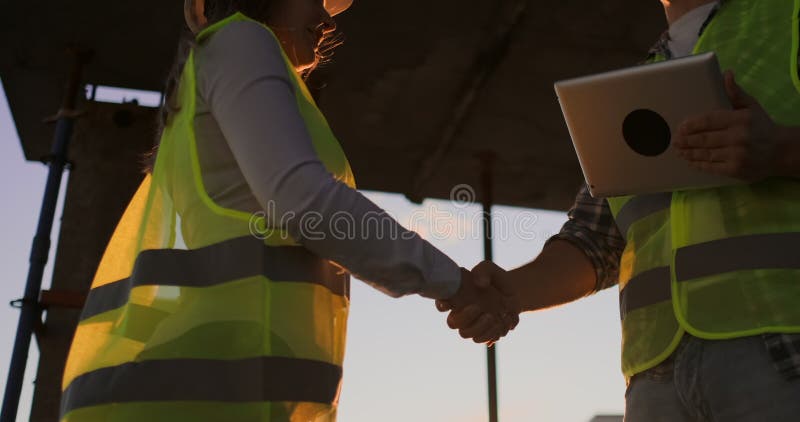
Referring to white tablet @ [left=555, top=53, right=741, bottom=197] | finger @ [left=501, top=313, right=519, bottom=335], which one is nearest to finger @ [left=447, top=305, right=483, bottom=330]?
finger @ [left=501, top=313, right=519, bottom=335]

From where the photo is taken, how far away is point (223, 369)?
1384mm

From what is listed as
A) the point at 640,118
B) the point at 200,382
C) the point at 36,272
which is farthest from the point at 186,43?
the point at 36,272

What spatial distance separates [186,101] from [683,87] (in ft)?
3.20

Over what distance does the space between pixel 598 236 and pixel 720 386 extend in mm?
716

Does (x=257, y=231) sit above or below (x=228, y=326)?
above

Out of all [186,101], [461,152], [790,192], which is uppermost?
[461,152]

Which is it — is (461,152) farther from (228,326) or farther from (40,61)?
(228,326)

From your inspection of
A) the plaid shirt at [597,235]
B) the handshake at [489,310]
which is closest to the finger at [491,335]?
the handshake at [489,310]

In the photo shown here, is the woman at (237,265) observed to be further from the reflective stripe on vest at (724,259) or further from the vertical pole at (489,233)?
the vertical pole at (489,233)

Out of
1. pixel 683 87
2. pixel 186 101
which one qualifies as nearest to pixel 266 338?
pixel 186 101

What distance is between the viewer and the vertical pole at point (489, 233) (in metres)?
8.34

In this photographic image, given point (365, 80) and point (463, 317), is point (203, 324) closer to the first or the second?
point (463, 317)

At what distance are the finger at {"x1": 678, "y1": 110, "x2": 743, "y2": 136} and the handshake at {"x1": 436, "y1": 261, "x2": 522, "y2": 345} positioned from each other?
0.71 m

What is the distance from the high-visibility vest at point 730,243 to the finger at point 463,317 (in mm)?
414
